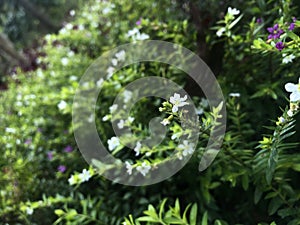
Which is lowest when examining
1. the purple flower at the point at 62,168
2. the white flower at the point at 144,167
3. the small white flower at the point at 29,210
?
the white flower at the point at 144,167

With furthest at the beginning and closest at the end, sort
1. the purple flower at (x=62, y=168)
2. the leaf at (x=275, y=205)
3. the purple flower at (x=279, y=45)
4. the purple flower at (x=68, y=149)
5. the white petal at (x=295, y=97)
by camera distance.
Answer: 1. the purple flower at (x=68, y=149)
2. the purple flower at (x=62, y=168)
3. the leaf at (x=275, y=205)
4. the purple flower at (x=279, y=45)
5. the white petal at (x=295, y=97)

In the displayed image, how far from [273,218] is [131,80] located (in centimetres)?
82

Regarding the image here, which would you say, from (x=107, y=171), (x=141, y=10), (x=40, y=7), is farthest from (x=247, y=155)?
(x=40, y=7)

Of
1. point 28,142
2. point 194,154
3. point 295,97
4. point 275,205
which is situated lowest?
point 275,205

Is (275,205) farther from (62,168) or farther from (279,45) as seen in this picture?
(62,168)

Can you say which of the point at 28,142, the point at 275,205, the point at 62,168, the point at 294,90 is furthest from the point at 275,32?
the point at 28,142

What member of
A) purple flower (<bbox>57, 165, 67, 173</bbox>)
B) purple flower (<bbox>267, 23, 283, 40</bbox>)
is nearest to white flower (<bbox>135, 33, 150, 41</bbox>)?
purple flower (<bbox>267, 23, 283, 40</bbox>)

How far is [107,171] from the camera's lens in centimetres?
151

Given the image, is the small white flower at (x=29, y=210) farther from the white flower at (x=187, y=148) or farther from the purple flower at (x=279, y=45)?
the purple flower at (x=279, y=45)

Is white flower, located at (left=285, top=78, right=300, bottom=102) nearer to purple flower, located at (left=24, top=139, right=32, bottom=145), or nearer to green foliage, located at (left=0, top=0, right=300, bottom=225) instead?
green foliage, located at (left=0, top=0, right=300, bottom=225)

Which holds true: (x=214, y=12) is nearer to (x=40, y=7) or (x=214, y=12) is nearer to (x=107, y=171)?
(x=107, y=171)

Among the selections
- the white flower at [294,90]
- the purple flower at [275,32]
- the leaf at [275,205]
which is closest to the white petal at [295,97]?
the white flower at [294,90]

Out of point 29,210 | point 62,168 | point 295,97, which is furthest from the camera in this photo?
point 62,168

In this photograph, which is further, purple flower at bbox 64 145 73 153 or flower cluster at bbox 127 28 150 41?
purple flower at bbox 64 145 73 153
